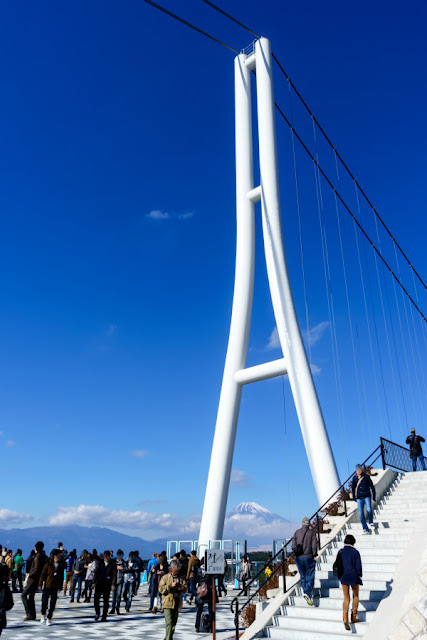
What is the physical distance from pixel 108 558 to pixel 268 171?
1309 centimetres

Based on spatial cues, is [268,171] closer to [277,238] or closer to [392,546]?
[277,238]

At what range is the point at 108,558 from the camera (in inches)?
388

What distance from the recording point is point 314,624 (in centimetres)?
691

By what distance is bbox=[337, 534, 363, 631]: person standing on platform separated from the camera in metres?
6.56

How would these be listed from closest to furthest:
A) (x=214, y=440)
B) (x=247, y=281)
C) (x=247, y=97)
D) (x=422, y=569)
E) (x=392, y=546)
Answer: (x=422, y=569), (x=392, y=546), (x=214, y=440), (x=247, y=281), (x=247, y=97)

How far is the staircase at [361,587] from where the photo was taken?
6738 millimetres

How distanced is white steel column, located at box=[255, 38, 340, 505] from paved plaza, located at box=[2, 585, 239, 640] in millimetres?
4279

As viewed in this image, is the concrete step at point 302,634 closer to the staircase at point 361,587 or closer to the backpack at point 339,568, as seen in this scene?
the staircase at point 361,587

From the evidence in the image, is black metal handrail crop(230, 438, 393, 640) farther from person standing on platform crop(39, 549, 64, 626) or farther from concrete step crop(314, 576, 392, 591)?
person standing on platform crop(39, 549, 64, 626)

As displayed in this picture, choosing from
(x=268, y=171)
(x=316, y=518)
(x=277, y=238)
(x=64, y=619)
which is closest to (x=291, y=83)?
(x=268, y=171)

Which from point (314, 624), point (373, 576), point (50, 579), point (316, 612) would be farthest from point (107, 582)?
point (373, 576)

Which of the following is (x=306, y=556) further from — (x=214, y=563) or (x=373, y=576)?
(x=214, y=563)

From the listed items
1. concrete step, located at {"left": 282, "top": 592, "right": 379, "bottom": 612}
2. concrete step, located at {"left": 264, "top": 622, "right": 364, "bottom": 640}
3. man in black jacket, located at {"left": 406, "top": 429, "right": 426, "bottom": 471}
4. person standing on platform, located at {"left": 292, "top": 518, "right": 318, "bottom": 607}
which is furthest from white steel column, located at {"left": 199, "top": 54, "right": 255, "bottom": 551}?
concrete step, located at {"left": 264, "top": 622, "right": 364, "bottom": 640}

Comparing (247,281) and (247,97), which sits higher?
(247,97)
